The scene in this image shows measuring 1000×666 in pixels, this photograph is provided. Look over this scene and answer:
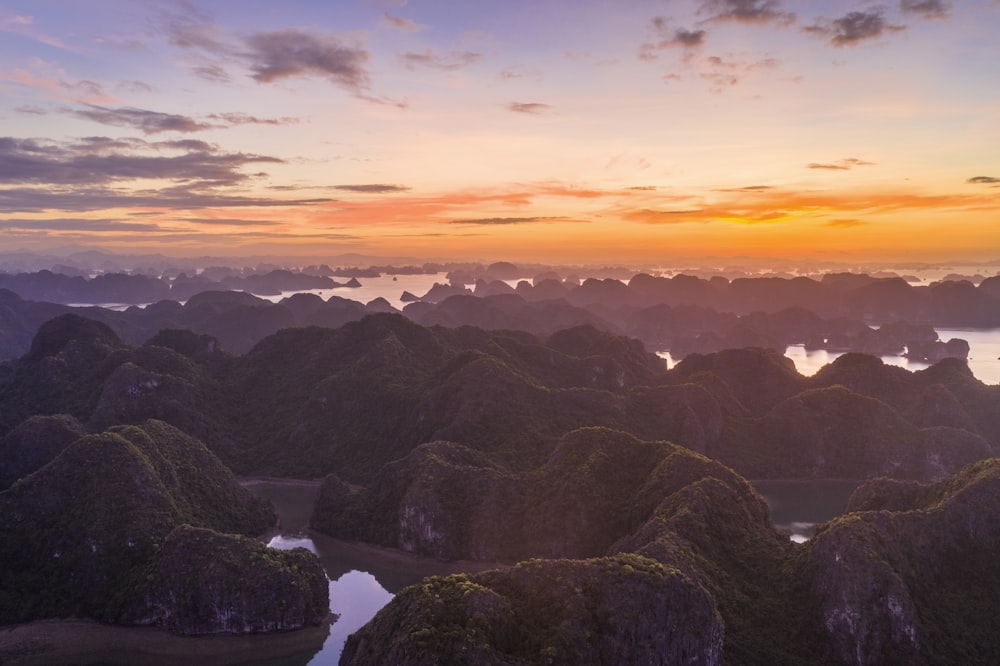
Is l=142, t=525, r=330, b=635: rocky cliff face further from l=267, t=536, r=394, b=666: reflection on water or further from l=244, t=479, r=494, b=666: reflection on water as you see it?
l=244, t=479, r=494, b=666: reflection on water

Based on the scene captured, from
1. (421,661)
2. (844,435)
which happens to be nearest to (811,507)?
(844,435)

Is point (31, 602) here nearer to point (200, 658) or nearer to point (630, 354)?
point (200, 658)

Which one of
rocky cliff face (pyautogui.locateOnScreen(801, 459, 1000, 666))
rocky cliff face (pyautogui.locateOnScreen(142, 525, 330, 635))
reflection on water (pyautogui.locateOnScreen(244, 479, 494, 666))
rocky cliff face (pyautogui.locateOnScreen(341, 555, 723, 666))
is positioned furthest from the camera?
reflection on water (pyautogui.locateOnScreen(244, 479, 494, 666))

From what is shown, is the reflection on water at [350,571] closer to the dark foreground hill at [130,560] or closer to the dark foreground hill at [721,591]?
the dark foreground hill at [130,560]

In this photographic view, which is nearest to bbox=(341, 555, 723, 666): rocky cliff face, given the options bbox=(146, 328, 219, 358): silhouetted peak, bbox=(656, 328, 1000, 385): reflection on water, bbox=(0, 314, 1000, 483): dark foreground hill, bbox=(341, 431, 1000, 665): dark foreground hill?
bbox=(341, 431, 1000, 665): dark foreground hill

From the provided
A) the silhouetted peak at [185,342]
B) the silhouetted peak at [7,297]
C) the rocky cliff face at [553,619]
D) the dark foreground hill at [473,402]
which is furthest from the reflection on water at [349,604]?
the silhouetted peak at [7,297]

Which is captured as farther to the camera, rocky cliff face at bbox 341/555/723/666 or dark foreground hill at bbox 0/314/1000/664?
dark foreground hill at bbox 0/314/1000/664
